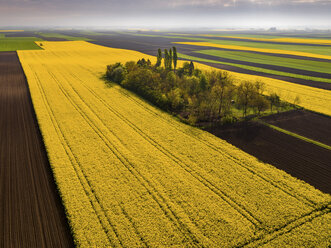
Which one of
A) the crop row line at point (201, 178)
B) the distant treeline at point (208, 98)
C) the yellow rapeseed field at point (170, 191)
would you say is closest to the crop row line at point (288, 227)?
the yellow rapeseed field at point (170, 191)

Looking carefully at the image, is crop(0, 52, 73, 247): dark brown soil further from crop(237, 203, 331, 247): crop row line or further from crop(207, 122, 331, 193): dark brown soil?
crop(207, 122, 331, 193): dark brown soil

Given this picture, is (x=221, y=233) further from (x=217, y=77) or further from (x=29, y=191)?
(x=217, y=77)

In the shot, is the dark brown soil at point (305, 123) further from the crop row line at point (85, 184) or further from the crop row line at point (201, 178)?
the crop row line at point (85, 184)

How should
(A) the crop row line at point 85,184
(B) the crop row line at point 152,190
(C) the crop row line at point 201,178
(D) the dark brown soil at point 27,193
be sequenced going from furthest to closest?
(C) the crop row line at point 201,178 < (B) the crop row line at point 152,190 < (A) the crop row line at point 85,184 < (D) the dark brown soil at point 27,193

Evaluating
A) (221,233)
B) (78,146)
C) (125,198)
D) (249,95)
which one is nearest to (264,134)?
(249,95)

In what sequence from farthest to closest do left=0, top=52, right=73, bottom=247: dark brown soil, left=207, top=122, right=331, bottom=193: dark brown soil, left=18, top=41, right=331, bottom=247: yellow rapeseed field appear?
left=207, top=122, right=331, bottom=193: dark brown soil < left=18, top=41, right=331, bottom=247: yellow rapeseed field < left=0, top=52, right=73, bottom=247: dark brown soil

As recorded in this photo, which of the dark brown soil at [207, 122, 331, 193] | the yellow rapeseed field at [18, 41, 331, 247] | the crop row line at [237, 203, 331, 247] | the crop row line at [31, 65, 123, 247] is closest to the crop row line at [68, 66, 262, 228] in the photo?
the yellow rapeseed field at [18, 41, 331, 247]

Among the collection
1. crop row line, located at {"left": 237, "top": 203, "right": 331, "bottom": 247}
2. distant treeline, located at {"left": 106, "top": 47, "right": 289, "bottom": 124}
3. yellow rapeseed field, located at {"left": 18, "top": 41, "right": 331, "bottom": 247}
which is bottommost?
crop row line, located at {"left": 237, "top": 203, "right": 331, "bottom": 247}

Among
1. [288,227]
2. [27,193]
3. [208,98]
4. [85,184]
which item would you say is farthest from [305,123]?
[27,193]
